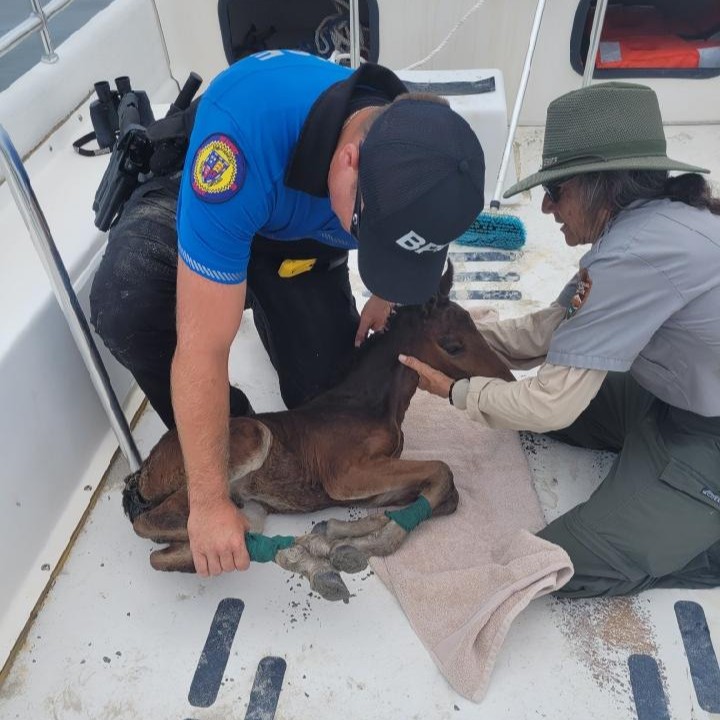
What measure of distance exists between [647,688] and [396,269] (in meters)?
1.52

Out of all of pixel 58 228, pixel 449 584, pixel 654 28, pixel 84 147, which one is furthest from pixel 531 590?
pixel 654 28

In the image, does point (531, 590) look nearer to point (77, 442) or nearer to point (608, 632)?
point (608, 632)

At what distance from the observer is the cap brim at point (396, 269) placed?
1854 millimetres

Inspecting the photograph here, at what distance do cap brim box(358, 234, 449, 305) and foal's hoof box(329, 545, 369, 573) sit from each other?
0.91 metres

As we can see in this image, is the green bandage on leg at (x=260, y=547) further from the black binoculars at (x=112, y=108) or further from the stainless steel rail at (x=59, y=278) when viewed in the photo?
the black binoculars at (x=112, y=108)

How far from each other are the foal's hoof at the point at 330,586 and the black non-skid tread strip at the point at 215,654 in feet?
1.13

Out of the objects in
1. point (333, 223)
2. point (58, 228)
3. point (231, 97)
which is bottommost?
point (58, 228)

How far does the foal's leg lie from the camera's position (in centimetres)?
244

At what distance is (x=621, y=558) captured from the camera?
2352mm

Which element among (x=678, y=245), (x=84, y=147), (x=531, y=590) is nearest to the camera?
(x=678, y=245)

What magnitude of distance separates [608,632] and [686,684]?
263 millimetres

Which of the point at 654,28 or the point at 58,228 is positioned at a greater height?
the point at 58,228

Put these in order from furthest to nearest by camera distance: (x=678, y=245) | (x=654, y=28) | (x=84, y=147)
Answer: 1. (x=654, y=28)
2. (x=84, y=147)
3. (x=678, y=245)

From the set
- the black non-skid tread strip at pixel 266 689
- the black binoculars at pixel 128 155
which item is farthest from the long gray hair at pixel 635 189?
the black non-skid tread strip at pixel 266 689
